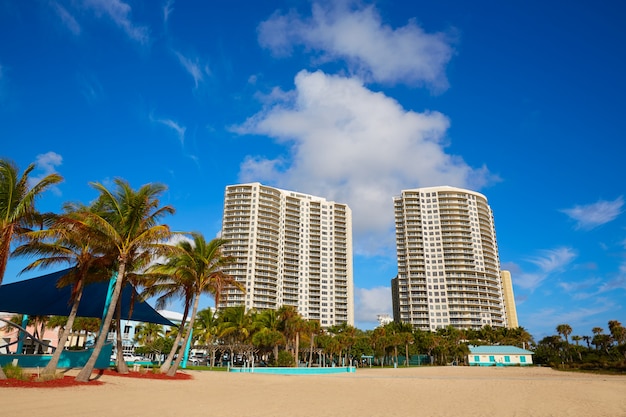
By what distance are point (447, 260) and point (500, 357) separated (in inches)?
1989

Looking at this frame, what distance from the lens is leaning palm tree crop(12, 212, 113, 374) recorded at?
16797 millimetres

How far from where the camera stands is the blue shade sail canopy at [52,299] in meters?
22.4

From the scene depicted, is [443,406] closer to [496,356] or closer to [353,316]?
[496,356]

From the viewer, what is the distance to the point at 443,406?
14.9 metres

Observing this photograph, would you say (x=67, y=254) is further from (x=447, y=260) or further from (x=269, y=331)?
(x=447, y=260)

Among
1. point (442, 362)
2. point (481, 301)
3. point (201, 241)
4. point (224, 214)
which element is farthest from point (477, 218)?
point (201, 241)

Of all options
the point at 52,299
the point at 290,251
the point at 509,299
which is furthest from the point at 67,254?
the point at 509,299

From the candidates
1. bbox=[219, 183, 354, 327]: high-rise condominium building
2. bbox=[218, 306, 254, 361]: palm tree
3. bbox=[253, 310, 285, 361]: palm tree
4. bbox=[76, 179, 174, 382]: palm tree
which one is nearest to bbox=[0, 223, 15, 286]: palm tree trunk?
bbox=[76, 179, 174, 382]: palm tree

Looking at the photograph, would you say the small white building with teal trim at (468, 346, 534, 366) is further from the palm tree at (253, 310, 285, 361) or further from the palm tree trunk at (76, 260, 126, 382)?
the palm tree trunk at (76, 260, 126, 382)

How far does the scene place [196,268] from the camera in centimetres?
2542

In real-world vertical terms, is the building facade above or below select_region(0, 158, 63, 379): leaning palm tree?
above

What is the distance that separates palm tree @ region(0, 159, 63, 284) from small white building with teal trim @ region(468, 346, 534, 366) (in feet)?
237

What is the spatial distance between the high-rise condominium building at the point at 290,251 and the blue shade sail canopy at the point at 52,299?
270 ft

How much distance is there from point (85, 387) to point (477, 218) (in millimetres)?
123797
